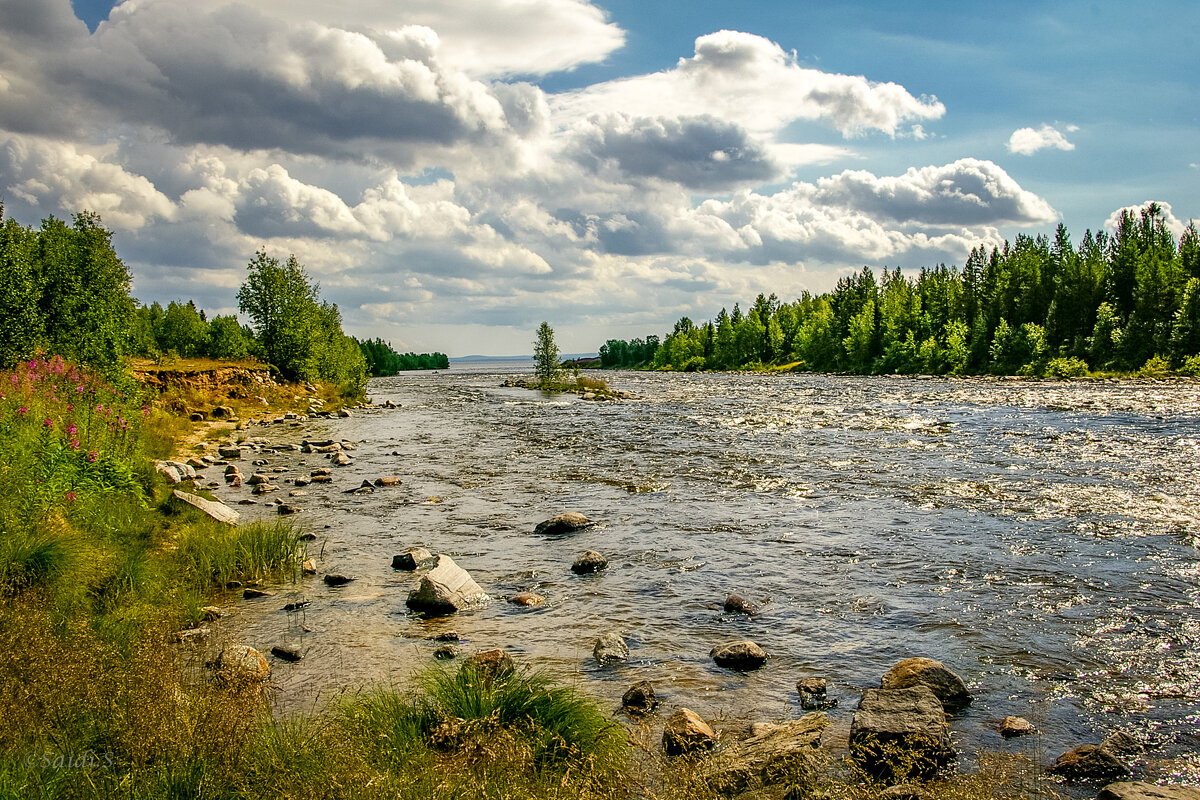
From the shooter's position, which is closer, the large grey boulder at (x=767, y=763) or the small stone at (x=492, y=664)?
the large grey boulder at (x=767, y=763)

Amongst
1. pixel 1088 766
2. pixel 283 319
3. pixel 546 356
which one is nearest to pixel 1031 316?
pixel 546 356

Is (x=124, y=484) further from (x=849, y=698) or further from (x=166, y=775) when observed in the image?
(x=849, y=698)

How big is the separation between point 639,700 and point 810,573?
228 inches

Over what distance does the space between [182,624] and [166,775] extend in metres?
5.23

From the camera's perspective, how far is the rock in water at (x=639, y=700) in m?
6.98

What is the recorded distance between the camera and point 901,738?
19.2ft

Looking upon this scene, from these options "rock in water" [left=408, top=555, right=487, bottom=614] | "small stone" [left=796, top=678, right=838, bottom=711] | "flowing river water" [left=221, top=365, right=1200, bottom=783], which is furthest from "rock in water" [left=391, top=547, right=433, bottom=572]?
"small stone" [left=796, top=678, right=838, bottom=711]

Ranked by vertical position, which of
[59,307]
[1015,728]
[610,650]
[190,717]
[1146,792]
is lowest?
[610,650]

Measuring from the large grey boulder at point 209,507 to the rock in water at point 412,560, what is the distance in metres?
4.01

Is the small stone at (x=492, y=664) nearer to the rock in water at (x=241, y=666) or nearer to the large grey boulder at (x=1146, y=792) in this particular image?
the rock in water at (x=241, y=666)

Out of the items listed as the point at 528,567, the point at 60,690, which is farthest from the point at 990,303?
the point at 60,690

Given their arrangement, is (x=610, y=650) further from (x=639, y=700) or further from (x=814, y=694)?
(x=814, y=694)

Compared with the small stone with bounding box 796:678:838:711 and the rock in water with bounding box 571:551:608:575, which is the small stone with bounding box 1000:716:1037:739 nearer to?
the small stone with bounding box 796:678:838:711

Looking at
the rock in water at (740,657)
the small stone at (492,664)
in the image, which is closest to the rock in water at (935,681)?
the rock in water at (740,657)
